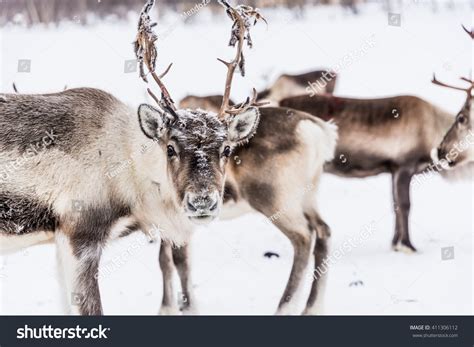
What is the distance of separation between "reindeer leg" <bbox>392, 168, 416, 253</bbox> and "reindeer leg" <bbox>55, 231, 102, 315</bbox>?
2.05 meters

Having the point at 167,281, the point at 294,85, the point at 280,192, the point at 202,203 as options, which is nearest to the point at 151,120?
the point at 202,203

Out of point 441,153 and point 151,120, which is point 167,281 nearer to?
point 151,120

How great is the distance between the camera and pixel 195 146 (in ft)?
11.6

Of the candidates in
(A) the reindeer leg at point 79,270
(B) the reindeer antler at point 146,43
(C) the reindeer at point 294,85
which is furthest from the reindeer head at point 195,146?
(C) the reindeer at point 294,85

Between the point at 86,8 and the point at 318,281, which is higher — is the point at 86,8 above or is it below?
above

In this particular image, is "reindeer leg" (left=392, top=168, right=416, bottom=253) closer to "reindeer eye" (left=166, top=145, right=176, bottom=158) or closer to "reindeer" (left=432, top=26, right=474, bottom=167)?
"reindeer" (left=432, top=26, right=474, bottom=167)

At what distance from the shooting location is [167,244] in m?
4.27

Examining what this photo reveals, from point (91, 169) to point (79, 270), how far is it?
410 mm

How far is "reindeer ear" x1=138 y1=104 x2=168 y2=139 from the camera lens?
11.7 ft

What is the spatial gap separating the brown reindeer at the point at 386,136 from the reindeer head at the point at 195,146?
1.63 meters

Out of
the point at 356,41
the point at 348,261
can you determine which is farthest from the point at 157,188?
the point at 356,41

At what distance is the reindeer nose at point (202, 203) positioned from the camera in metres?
3.39

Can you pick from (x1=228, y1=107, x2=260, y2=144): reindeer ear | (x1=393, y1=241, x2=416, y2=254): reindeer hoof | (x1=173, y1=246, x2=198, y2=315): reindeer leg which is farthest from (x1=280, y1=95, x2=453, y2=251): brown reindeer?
(x1=228, y1=107, x2=260, y2=144): reindeer ear
